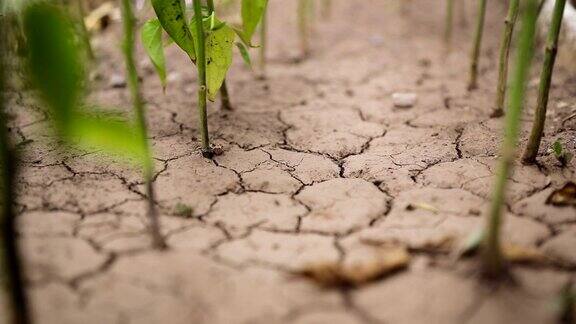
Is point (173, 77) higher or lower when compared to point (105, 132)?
lower

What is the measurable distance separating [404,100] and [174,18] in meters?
0.98

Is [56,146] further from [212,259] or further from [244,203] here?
[212,259]

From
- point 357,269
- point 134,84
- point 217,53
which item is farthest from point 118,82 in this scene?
point 357,269

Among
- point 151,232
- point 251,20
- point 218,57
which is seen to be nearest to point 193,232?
point 151,232

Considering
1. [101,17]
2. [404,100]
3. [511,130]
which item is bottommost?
[404,100]

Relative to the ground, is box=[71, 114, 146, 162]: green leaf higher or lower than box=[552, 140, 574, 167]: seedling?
higher

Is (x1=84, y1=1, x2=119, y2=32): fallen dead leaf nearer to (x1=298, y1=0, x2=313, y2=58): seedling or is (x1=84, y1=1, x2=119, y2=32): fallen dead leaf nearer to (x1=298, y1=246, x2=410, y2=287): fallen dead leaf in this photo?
(x1=298, y1=0, x2=313, y2=58): seedling

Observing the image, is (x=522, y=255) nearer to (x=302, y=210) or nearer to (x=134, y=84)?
(x=302, y=210)

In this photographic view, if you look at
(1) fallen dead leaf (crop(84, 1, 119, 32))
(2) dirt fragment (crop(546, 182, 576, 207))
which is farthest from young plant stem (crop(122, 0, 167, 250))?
(1) fallen dead leaf (crop(84, 1, 119, 32))

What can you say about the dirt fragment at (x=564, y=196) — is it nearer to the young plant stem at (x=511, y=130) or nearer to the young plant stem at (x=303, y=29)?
the young plant stem at (x=511, y=130)

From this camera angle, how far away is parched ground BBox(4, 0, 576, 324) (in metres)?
1.00

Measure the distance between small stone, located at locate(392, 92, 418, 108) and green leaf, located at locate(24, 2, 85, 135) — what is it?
1.51 m

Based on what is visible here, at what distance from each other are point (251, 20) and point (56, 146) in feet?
2.37

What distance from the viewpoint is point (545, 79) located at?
1.34m
